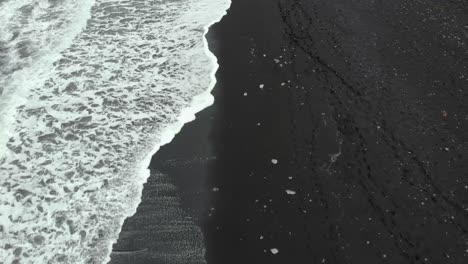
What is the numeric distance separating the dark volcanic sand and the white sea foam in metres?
0.51

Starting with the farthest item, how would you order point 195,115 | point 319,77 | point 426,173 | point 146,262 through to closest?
point 319,77, point 195,115, point 426,173, point 146,262

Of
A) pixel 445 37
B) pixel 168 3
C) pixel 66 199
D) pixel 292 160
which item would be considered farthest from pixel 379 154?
pixel 168 3

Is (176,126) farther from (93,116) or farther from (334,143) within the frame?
(334,143)

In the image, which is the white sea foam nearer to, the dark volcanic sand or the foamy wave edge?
the foamy wave edge

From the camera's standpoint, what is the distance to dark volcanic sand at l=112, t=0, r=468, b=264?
5840mm

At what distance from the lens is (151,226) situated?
612 centimetres

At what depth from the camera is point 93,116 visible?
26.2 ft

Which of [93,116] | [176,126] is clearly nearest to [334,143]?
[176,126]

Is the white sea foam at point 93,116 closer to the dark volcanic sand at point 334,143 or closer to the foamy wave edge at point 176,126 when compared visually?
the foamy wave edge at point 176,126

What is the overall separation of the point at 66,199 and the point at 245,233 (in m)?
2.76

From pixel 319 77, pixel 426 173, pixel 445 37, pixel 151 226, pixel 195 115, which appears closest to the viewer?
pixel 151 226

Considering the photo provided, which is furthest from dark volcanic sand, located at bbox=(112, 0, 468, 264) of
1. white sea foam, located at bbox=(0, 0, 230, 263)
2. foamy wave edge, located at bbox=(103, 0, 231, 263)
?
white sea foam, located at bbox=(0, 0, 230, 263)

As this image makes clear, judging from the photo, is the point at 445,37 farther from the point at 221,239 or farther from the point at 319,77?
the point at 221,239

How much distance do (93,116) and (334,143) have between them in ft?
14.3
